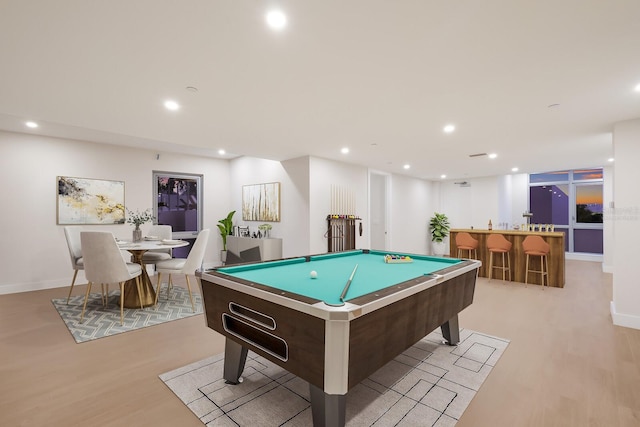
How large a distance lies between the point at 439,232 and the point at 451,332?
21.7ft

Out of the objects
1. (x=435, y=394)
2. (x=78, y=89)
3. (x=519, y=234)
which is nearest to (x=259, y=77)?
(x=78, y=89)

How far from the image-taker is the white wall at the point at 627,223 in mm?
3355

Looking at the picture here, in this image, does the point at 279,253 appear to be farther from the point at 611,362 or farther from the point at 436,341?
the point at 611,362

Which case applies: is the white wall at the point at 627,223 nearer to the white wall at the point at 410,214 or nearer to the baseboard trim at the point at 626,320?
the baseboard trim at the point at 626,320

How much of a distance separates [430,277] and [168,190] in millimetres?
6006

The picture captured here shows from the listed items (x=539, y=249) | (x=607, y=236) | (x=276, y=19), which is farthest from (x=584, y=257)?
(x=276, y=19)

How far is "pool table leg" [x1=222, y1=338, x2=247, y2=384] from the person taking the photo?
2.17 m

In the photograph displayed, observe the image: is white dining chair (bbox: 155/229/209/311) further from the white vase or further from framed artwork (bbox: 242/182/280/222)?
the white vase

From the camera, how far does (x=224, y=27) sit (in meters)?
1.79

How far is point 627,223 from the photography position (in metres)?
3.39

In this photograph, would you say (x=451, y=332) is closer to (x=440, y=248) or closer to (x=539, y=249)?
(x=539, y=249)

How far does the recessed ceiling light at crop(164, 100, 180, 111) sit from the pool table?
6.06 feet

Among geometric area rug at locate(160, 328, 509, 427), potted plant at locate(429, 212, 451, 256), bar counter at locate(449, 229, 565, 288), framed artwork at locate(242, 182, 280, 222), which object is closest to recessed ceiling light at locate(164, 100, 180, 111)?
geometric area rug at locate(160, 328, 509, 427)

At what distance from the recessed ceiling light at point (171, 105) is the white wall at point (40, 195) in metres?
3.35
